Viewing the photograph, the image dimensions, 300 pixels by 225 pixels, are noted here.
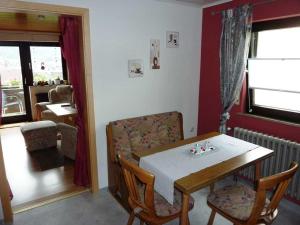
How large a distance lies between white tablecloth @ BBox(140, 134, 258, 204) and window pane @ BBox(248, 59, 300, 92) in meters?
0.85

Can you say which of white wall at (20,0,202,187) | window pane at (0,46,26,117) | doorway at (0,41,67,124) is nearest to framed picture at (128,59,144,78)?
white wall at (20,0,202,187)

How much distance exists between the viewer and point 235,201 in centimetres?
189

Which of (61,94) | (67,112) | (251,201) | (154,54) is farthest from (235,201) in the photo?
(61,94)

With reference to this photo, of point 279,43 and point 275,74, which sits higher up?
point 279,43

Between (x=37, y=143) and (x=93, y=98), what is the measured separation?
2135 mm

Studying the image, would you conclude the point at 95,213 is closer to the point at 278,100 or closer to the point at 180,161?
the point at 180,161

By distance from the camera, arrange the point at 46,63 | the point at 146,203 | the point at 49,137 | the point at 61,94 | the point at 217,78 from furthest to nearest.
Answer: the point at 46,63 → the point at 61,94 → the point at 49,137 → the point at 217,78 → the point at 146,203

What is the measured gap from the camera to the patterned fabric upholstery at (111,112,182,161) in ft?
8.29

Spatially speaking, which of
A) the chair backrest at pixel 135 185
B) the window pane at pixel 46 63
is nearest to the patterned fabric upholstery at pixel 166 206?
the chair backrest at pixel 135 185

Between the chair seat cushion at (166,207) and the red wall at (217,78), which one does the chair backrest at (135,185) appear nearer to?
the chair seat cushion at (166,207)

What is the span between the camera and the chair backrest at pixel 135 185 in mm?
1509

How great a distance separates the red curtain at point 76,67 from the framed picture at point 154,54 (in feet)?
2.84

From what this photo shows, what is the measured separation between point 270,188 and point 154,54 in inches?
78.3

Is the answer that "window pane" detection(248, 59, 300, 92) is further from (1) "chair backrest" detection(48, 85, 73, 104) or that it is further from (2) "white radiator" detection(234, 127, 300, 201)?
(1) "chair backrest" detection(48, 85, 73, 104)
